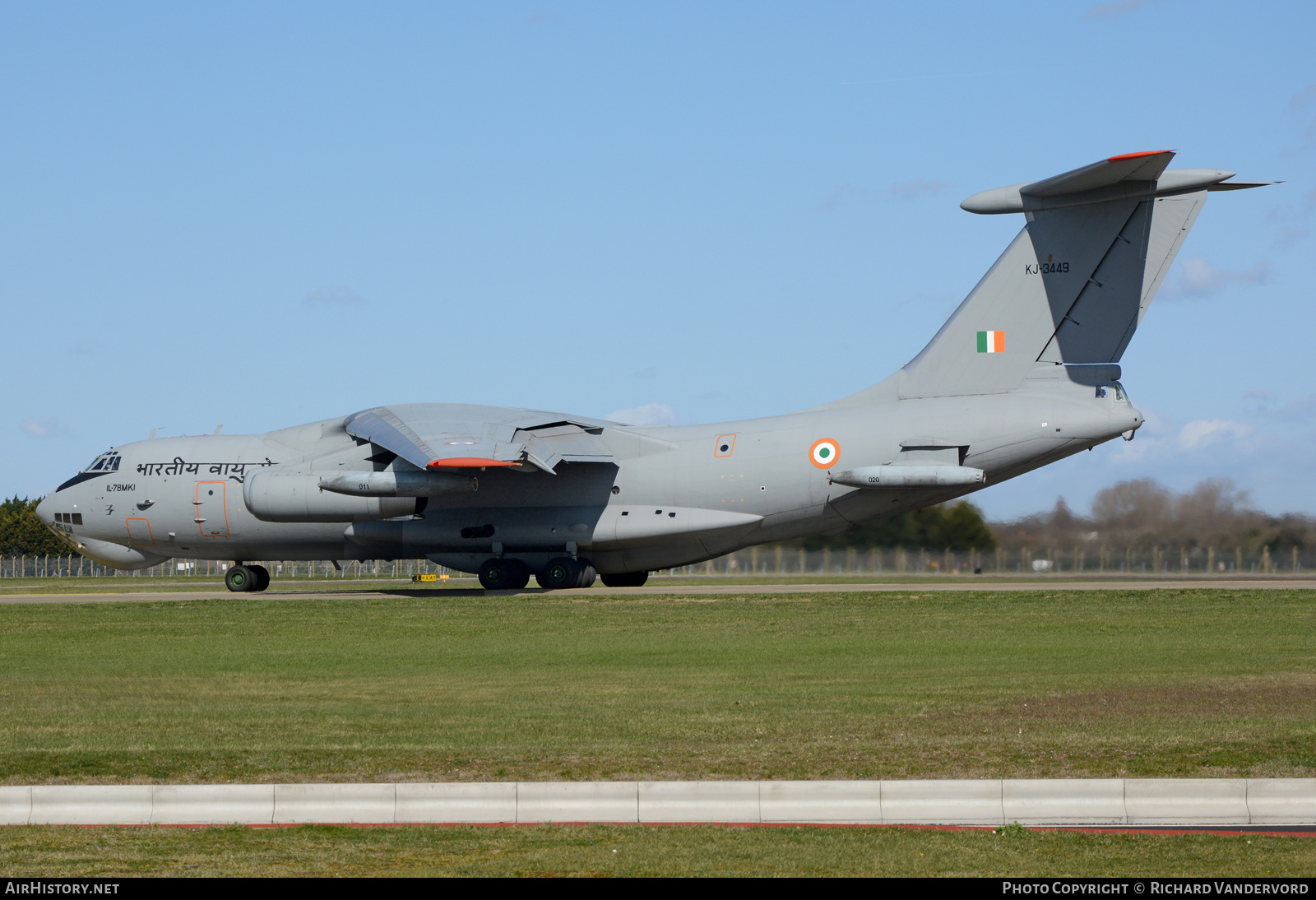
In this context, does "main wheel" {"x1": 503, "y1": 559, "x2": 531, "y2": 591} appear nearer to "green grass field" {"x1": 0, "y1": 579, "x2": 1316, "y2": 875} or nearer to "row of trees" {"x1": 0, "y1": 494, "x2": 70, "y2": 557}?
"green grass field" {"x1": 0, "y1": 579, "x2": 1316, "y2": 875}

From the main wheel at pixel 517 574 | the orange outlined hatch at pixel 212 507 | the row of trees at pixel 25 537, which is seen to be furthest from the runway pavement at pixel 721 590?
the row of trees at pixel 25 537

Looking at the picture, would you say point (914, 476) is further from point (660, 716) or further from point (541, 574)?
point (660, 716)

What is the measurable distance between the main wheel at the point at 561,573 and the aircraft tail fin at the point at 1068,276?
8452mm

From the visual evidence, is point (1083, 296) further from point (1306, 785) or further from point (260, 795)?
point (260, 795)

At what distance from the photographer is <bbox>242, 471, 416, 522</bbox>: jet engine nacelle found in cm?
2798

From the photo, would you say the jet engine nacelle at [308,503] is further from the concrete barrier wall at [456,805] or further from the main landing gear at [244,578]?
the concrete barrier wall at [456,805]

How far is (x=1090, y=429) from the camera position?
25.0 m

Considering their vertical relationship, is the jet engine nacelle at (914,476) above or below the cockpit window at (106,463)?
below

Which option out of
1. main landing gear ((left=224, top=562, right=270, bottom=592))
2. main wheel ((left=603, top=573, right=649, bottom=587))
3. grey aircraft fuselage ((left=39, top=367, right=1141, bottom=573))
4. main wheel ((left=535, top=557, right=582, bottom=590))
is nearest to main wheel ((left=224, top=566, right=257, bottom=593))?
main landing gear ((left=224, top=562, right=270, bottom=592))

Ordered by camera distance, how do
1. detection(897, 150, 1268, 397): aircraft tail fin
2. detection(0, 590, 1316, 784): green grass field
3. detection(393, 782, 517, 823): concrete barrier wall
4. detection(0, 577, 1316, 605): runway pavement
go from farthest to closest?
detection(0, 577, 1316, 605): runway pavement → detection(897, 150, 1268, 397): aircraft tail fin → detection(0, 590, 1316, 784): green grass field → detection(393, 782, 517, 823): concrete barrier wall

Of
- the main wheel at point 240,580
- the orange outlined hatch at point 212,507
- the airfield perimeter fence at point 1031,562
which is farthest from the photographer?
the main wheel at point 240,580

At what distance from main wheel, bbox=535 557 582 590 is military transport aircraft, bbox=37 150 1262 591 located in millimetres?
41

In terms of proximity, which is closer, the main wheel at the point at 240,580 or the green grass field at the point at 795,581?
the green grass field at the point at 795,581

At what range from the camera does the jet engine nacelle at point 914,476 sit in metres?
25.5
